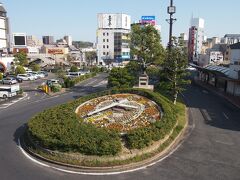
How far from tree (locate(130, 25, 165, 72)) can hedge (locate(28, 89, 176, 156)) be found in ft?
65.6

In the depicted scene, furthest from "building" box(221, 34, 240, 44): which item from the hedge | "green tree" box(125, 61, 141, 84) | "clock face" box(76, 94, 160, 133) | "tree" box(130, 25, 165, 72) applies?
the hedge

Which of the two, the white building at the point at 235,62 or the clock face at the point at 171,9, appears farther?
the white building at the point at 235,62

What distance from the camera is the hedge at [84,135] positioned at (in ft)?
54.2

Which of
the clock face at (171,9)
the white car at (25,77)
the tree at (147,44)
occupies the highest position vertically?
the clock face at (171,9)

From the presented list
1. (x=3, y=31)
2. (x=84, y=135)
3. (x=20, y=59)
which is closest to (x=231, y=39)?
(x=3, y=31)

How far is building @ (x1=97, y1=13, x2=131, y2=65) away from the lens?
118125mm

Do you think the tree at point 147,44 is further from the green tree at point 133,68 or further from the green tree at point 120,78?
the green tree at point 120,78

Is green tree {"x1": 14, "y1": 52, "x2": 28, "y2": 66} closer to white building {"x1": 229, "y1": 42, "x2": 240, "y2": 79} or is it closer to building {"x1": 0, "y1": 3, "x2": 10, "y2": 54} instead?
building {"x1": 0, "y1": 3, "x2": 10, "y2": 54}

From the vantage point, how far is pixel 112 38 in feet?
389

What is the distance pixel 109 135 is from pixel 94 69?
68.7 m

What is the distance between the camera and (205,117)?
27.9 metres

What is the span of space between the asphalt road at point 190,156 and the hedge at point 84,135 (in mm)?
1600

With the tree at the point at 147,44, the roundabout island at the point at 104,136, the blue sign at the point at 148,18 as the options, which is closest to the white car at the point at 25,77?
the tree at the point at 147,44

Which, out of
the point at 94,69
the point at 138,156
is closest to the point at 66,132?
the point at 138,156
